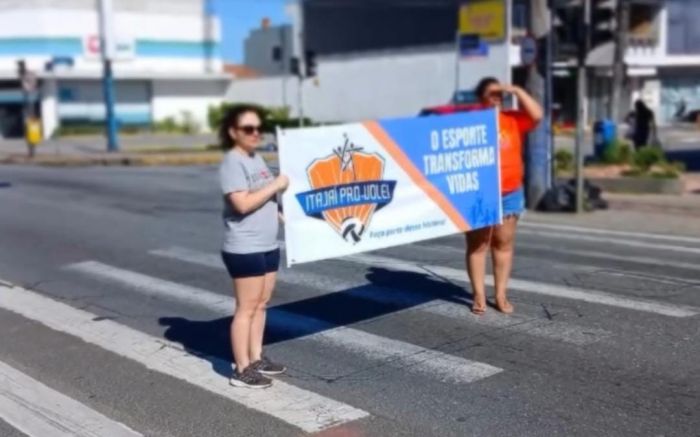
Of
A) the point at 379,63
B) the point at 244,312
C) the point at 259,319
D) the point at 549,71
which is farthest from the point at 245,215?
the point at 379,63

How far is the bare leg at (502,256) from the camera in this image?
8.52 metres

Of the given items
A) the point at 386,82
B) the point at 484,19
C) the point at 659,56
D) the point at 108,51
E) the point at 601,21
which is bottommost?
the point at 386,82

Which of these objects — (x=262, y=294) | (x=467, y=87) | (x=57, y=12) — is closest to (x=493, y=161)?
(x=262, y=294)

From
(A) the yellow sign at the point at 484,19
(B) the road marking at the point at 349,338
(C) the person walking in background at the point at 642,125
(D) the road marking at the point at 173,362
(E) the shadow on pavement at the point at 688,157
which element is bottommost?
(E) the shadow on pavement at the point at 688,157

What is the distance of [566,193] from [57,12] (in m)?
42.9

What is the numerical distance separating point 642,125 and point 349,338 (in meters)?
17.3

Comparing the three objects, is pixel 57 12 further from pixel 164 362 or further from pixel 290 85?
pixel 164 362

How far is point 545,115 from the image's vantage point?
16281 millimetres

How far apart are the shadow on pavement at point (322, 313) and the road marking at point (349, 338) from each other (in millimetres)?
16

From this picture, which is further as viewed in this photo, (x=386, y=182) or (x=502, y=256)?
(x=502, y=256)

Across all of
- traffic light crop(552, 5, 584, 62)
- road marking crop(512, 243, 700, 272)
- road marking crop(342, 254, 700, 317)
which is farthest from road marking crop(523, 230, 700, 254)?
traffic light crop(552, 5, 584, 62)

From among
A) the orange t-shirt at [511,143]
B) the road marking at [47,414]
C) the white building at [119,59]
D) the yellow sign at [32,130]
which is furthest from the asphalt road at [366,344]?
the white building at [119,59]

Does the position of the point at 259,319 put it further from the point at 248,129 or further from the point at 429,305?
the point at 429,305

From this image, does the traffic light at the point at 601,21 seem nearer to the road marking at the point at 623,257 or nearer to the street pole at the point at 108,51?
the road marking at the point at 623,257
